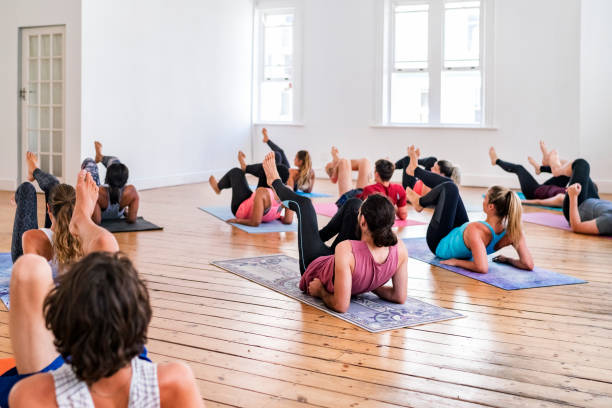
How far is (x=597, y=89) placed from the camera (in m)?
9.08

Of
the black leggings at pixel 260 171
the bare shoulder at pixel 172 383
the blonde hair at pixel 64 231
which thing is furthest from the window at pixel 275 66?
the bare shoulder at pixel 172 383

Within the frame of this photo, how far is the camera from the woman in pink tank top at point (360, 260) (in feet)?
9.52

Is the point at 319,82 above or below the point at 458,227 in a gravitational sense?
above

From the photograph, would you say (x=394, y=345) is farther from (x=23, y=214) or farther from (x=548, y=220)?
(x=548, y=220)

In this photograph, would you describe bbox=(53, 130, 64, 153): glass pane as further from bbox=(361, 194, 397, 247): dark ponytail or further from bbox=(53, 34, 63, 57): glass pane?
bbox=(361, 194, 397, 247): dark ponytail

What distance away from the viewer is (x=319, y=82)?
10.7 meters

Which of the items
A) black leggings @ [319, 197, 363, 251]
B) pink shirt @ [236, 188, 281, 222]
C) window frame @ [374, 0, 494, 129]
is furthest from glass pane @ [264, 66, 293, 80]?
black leggings @ [319, 197, 363, 251]

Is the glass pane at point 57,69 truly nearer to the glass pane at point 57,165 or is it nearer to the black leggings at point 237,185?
the glass pane at point 57,165

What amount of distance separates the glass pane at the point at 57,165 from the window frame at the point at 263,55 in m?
4.31

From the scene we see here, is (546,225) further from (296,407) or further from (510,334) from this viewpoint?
(296,407)

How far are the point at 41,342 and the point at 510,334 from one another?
201 cm

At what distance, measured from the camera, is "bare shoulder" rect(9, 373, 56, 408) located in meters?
1.14

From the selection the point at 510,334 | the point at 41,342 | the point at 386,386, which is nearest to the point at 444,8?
the point at 510,334

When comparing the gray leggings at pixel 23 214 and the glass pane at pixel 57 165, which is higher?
the glass pane at pixel 57 165
